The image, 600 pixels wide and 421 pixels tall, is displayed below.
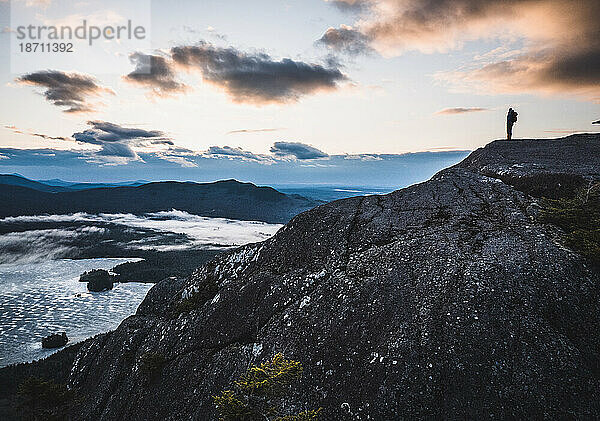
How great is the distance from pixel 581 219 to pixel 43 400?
1396 inches

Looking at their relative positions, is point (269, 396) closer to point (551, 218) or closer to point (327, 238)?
point (327, 238)

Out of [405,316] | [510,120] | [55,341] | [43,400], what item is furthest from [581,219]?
[55,341]

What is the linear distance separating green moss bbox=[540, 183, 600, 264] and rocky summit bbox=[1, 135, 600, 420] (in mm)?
367

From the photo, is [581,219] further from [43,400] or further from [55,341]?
[55,341]

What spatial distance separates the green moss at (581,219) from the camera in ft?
41.5

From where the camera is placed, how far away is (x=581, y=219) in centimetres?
1427

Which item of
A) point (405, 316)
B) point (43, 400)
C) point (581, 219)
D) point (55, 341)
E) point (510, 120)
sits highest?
point (510, 120)

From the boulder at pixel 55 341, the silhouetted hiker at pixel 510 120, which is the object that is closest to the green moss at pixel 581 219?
the silhouetted hiker at pixel 510 120

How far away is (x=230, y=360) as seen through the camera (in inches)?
612

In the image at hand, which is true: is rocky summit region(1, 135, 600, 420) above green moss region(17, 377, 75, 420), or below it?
above

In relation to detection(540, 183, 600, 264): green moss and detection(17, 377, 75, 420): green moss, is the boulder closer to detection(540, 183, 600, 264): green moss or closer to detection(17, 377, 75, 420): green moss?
detection(17, 377, 75, 420): green moss

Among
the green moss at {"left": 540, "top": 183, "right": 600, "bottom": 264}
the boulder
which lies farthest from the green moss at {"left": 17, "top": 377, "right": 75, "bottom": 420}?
the boulder

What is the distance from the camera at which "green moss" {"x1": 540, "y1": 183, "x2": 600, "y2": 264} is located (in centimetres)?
1264

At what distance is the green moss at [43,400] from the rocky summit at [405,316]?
4.74 feet
